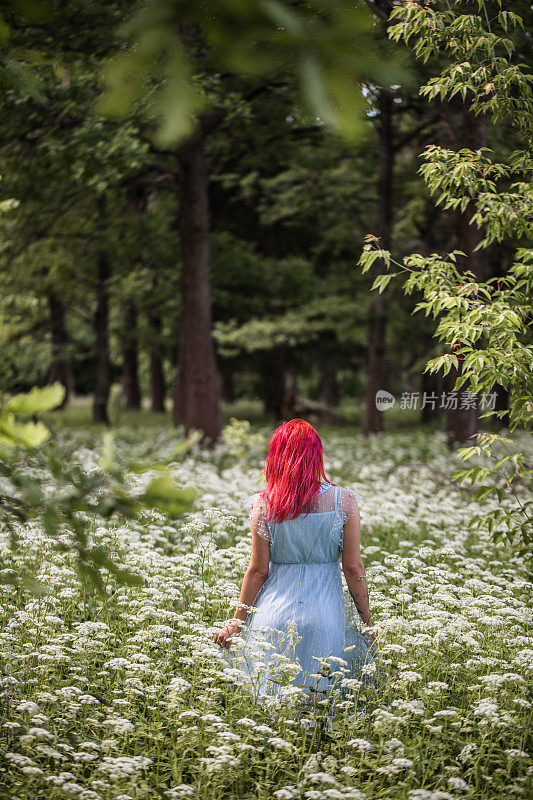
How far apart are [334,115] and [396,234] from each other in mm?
20490

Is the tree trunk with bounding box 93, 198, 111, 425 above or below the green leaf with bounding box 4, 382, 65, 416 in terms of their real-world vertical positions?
above

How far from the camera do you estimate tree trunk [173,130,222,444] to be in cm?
1321

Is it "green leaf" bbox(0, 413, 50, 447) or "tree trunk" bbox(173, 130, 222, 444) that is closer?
"green leaf" bbox(0, 413, 50, 447)

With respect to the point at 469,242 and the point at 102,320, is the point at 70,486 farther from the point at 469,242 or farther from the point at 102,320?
the point at 102,320

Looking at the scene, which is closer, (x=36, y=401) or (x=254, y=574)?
(x=36, y=401)

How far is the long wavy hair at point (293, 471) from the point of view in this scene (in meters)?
3.80

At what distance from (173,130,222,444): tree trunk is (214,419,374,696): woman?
9239mm

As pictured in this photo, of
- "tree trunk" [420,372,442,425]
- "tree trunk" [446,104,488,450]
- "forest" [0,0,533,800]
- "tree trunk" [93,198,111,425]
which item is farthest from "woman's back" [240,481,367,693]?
"tree trunk" [420,372,442,425]

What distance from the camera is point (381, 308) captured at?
16.6m

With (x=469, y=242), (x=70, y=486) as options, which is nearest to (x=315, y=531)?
(x=70, y=486)

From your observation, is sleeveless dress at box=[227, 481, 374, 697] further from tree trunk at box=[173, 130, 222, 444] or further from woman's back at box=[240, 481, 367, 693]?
tree trunk at box=[173, 130, 222, 444]

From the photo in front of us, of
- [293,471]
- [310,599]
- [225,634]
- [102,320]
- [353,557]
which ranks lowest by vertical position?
[225,634]

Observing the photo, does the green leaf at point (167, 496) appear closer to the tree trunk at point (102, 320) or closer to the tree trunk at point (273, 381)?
the tree trunk at point (102, 320)

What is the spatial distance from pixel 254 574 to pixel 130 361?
25.7m
